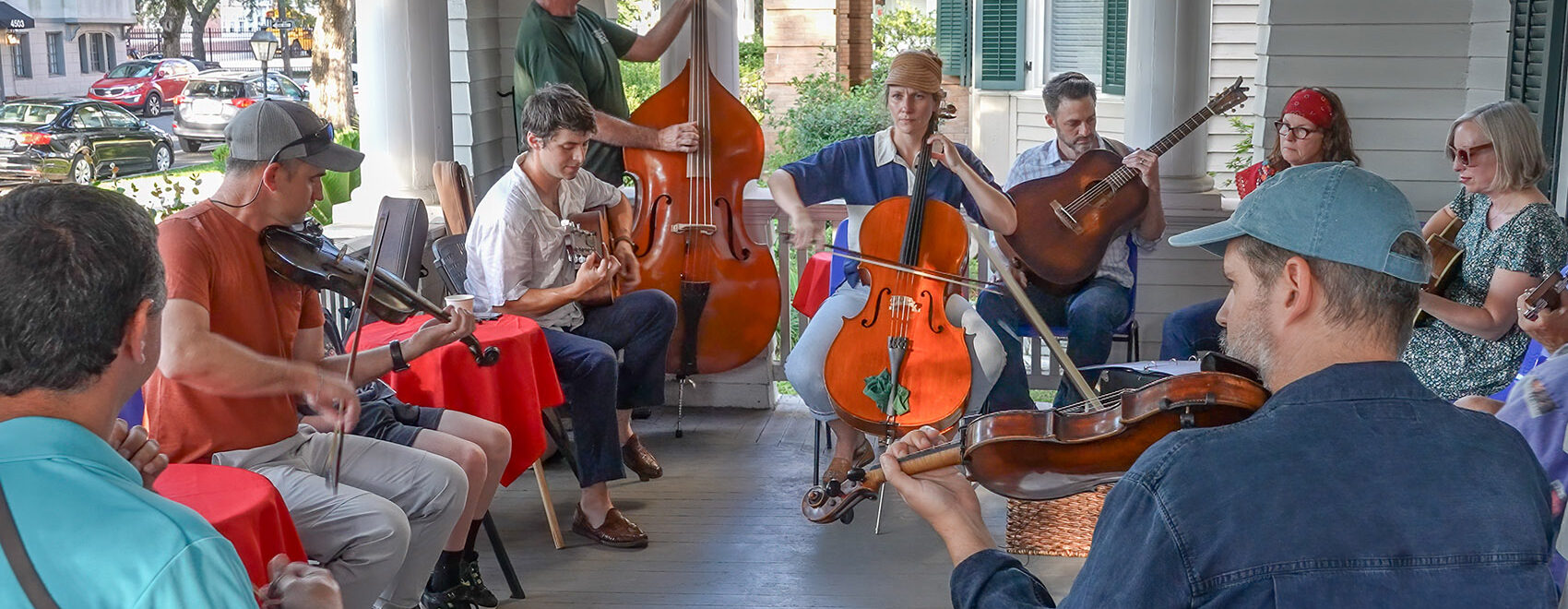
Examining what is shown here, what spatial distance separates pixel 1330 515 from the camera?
3.83 feet

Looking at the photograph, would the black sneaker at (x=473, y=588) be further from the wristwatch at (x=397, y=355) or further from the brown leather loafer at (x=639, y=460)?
the brown leather loafer at (x=639, y=460)

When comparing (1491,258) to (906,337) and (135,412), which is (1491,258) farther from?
(135,412)

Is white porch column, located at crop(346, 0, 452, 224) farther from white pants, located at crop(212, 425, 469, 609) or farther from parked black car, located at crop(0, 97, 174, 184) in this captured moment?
parked black car, located at crop(0, 97, 174, 184)

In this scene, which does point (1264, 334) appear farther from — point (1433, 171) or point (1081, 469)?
point (1433, 171)

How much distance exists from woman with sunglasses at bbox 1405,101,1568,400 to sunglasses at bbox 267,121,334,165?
7.57ft

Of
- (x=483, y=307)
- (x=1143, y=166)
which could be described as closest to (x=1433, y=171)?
(x=1143, y=166)

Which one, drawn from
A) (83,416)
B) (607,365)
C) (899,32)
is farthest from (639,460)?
(899,32)

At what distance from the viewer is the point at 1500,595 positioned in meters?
1.21

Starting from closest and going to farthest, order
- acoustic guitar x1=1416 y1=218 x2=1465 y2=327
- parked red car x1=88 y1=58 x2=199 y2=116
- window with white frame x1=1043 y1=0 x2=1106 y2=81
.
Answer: acoustic guitar x1=1416 y1=218 x2=1465 y2=327 → window with white frame x1=1043 y1=0 x2=1106 y2=81 → parked red car x1=88 y1=58 x2=199 y2=116

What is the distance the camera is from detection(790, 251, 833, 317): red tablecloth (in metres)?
4.15

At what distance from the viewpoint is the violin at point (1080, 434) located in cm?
164

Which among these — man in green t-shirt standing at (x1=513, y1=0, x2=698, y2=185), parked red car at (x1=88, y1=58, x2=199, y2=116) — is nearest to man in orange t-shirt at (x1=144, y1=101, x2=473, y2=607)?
man in green t-shirt standing at (x1=513, y1=0, x2=698, y2=185)

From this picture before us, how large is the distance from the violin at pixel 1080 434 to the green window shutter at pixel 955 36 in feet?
29.9

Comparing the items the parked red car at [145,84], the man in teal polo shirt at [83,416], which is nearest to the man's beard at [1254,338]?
the man in teal polo shirt at [83,416]
